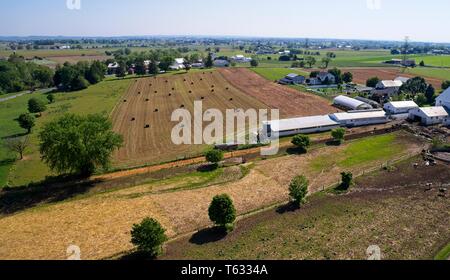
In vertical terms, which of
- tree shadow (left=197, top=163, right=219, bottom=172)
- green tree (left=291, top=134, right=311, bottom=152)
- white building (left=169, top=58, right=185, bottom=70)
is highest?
white building (left=169, top=58, right=185, bottom=70)

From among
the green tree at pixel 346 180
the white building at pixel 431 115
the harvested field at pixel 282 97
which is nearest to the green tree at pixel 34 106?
the harvested field at pixel 282 97

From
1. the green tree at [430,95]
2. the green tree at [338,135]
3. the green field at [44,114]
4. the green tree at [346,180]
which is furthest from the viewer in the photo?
the green tree at [430,95]

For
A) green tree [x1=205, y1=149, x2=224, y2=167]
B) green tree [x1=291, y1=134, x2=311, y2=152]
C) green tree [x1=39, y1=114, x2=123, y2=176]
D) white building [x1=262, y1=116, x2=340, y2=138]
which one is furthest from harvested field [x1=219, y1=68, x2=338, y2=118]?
green tree [x1=39, y1=114, x2=123, y2=176]

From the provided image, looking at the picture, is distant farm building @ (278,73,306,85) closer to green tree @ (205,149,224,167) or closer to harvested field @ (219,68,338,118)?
harvested field @ (219,68,338,118)

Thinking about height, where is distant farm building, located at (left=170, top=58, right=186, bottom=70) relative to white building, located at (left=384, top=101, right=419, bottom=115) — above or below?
above

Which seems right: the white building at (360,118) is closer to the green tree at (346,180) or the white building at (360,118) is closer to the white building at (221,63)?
the green tree at (346,180)

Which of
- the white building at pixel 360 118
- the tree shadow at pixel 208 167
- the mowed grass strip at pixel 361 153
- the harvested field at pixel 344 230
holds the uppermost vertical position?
the white building at pixel 360 118

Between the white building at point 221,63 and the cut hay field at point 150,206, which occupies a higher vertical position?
the white building at point 221,63

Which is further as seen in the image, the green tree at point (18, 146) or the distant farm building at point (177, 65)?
the distant farm building at point (177, 65)
